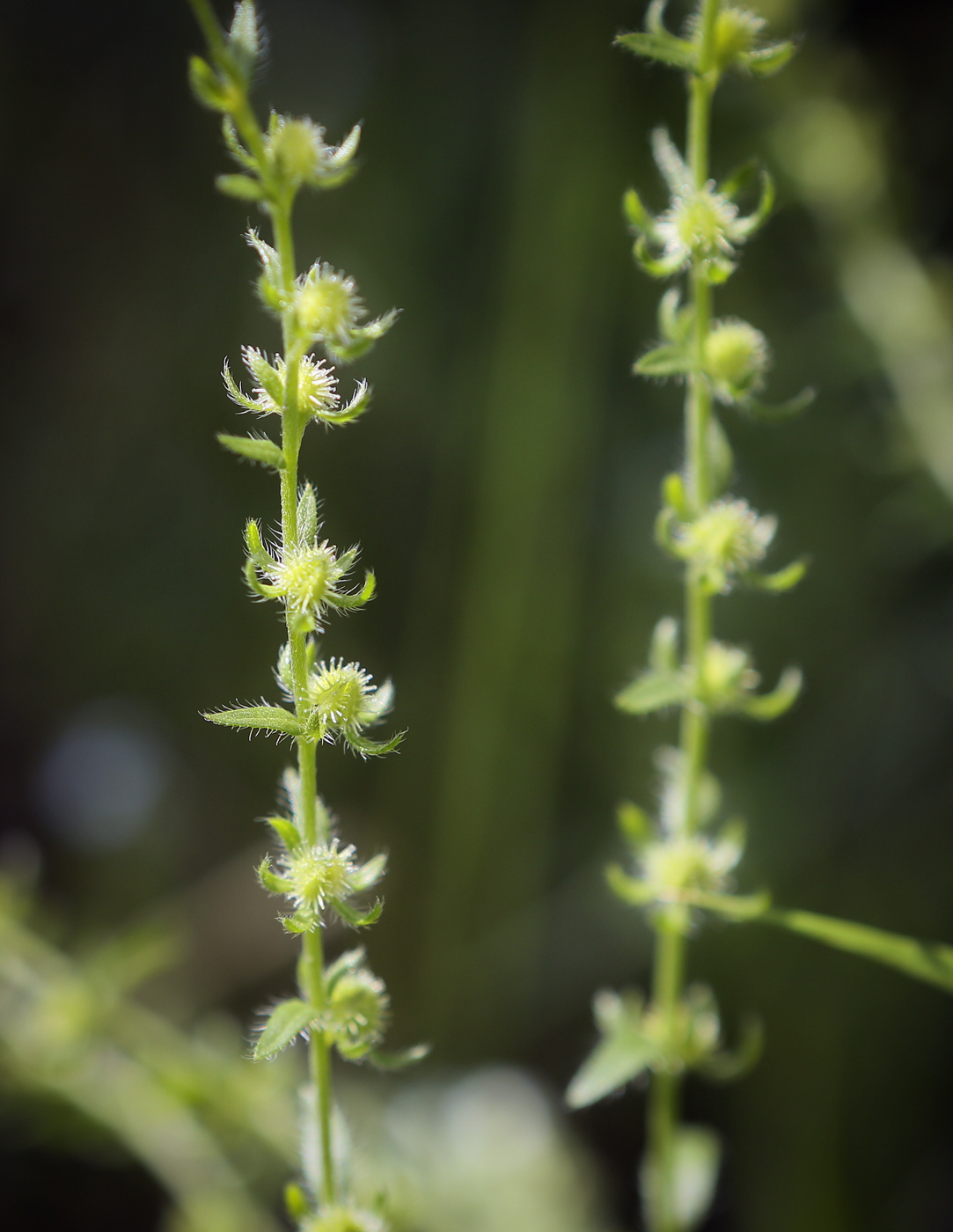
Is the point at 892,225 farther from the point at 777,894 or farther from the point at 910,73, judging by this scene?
Result: the point at 777,894

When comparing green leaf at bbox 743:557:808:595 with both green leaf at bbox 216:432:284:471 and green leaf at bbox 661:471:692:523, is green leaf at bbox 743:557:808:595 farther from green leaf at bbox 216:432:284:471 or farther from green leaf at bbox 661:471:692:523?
green leaf at bbox 216:432:284:471

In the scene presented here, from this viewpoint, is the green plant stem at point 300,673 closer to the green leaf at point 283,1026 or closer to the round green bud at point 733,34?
the green leaf at point 283,1026

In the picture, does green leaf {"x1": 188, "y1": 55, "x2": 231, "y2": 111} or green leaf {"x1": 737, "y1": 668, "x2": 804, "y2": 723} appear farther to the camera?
green leaf {"x1": 737, "y1": 668, "x2": 804, "y2": 723}

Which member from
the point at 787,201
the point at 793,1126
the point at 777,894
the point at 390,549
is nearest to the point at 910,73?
the point at 787,201

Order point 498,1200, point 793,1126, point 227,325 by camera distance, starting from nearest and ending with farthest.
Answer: point 498,1200 → point 793,1126 → point 227,325

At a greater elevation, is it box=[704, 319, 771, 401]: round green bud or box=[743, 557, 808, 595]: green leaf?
box=[704, 319, 771, 401]: round green bud

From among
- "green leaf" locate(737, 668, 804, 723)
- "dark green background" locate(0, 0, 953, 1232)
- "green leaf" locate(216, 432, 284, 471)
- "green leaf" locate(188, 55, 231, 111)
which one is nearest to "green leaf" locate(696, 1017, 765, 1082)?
"green leaf" locate(737, 668, 804, 723)

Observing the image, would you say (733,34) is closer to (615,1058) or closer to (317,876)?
(317,876)
